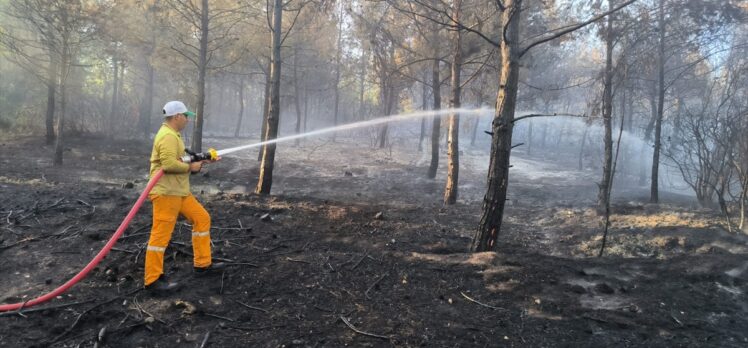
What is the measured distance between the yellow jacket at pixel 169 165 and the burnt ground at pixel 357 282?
109 centimetres

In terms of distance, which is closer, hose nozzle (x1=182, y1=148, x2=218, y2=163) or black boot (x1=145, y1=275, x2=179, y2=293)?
black boot (x1=145, y1=275, x2=179, y2=293)

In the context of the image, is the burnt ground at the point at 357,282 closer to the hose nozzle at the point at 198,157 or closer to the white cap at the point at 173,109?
the hose nozzle at the point at 198,157

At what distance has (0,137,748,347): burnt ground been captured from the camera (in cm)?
382

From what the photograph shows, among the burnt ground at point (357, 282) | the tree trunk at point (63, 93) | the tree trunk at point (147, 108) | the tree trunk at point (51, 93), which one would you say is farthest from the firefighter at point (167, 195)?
the tree trunk at point (147, 108)

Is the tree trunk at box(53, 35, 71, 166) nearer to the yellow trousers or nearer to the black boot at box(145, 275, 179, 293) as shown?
the yellow trousers

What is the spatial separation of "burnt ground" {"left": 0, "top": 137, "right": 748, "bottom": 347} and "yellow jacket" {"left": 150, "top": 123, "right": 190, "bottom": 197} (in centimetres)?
109

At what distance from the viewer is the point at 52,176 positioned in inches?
475

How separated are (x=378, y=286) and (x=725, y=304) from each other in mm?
3986

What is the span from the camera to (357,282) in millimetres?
4895

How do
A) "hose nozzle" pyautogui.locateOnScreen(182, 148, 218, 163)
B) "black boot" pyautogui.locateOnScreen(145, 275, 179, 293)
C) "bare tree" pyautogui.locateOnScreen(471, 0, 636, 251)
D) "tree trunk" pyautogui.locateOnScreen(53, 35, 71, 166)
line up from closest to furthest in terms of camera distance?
"black boot" pyautogui.locateOnScreen(145, 275, 179, 293), "hose nozzle" pyautogui.locateOnScreen(182, 148, 218, 163), "bare tree" pyautogui.locateOnScreen(471, 0, 636, 251), "tree trunk" pyautogui.locateOnScreen(53, 35, 71, 166)

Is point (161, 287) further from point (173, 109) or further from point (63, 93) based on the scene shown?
point (63, 93)

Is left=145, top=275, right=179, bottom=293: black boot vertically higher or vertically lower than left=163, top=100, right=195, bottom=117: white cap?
lower

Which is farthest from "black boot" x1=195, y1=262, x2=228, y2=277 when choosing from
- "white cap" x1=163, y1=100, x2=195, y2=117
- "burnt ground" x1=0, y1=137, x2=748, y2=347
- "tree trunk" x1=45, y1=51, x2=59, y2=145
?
"tree trunk" x1=45, y1=51, x2=59, y2=145

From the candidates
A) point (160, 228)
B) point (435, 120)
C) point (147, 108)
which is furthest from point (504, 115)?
point (147, 108)
